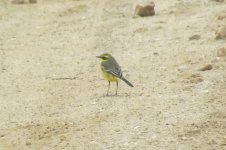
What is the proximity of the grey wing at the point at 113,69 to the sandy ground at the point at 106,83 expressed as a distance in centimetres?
34

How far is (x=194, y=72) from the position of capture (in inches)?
473

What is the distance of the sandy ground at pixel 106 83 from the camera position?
916 centimetres

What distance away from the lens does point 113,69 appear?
11352mm

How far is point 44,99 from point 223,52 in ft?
10.4

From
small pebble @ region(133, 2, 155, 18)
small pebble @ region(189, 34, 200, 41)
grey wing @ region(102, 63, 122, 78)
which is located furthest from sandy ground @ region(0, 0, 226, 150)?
grey wing @ region(102, 63, 122, 78)

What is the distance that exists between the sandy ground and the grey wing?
34cm

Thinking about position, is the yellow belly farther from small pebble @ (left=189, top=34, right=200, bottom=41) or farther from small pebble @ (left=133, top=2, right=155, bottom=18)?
small pebble @ (left=133, top=2, right=155, bottom=18)

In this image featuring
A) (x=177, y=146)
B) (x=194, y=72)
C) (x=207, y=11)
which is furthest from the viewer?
(x=207, y=11)

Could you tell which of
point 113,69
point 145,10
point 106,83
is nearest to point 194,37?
point 106,83

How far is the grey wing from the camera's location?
36.9 feet

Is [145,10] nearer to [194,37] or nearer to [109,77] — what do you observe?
A: [194,37]

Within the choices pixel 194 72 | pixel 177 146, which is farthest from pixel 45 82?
pixel 177 146

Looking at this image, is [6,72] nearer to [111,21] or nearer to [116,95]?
[116,95]

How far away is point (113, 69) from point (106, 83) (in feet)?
2.98
